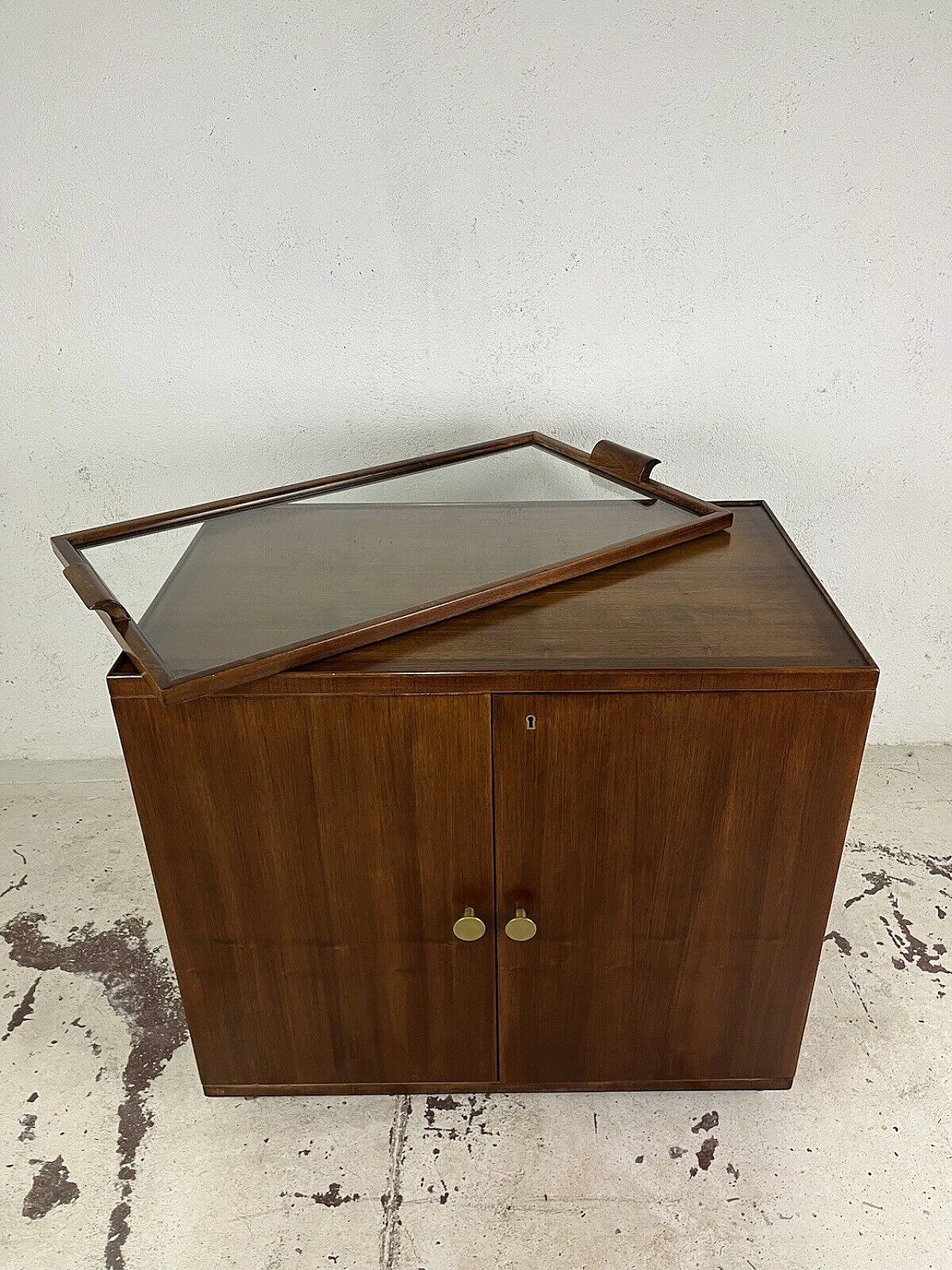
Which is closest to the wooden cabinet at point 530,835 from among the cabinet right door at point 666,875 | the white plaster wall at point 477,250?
the cabinet right door at point 666,875

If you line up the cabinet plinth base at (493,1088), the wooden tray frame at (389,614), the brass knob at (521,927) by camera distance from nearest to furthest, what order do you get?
the wooden tray frame at (389,614) → the brass knob at (521,927) → the cabinet plinth base at (493,1088)

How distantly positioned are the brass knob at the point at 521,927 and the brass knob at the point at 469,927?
0.04m

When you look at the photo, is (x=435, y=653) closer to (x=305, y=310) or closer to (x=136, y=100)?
(x=305, y=310)

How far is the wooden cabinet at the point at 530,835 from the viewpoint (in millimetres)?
1171

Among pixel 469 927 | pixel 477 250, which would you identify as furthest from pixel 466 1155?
pixel 477 250

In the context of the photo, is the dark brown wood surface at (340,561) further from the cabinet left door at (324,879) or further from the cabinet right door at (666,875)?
the cabinet right door at (666,875)

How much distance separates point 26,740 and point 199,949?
1000 millimetres

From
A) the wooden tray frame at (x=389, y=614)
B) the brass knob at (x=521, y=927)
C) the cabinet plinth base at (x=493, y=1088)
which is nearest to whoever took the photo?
the wooden tray frame at (x=389, y=614)

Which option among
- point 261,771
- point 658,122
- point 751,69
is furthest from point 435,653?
point 751,69

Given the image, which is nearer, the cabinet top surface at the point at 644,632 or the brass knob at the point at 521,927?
the cabinet top surface at the point at 644,632

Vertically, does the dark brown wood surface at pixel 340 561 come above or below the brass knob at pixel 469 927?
above

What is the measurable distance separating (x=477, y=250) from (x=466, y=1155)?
1.39 metres

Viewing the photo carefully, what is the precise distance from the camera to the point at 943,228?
5.41 ft

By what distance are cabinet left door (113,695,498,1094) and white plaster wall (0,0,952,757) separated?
768 millimetres
